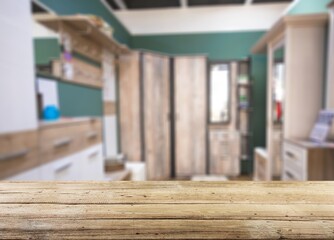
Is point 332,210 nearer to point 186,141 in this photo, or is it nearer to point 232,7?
point 186,141

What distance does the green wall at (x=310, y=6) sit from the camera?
8.77 feet

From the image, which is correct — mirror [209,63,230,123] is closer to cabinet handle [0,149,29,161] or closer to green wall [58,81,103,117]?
green wall [58,81,103,117]

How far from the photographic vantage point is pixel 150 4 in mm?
4375

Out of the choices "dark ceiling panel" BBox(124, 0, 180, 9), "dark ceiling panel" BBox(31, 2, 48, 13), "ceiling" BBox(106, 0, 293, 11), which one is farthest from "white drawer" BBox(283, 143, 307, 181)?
"dark ceiling panel" BBox(124, 0, 180, 9)

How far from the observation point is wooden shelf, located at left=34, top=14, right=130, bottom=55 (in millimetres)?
2213

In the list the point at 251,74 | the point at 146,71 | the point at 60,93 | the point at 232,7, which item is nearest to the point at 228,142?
the point at 251,74

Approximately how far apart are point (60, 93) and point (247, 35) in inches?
139

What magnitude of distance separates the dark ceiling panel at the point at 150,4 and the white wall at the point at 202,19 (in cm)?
13

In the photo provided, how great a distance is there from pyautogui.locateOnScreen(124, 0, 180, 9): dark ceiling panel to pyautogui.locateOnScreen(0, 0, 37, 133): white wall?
305cm

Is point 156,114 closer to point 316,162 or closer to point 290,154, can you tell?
point 290,154

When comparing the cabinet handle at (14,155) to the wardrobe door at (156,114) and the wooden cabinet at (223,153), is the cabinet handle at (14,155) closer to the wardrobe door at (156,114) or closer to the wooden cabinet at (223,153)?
the wardrobe door at (156,114)

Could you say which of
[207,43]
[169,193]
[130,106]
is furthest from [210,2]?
[169,193]

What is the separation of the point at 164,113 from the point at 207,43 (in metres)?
1.61

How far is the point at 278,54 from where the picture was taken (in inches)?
111
